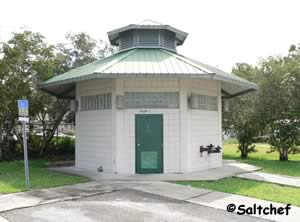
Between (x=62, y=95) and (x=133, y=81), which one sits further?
(x=62, y=95)

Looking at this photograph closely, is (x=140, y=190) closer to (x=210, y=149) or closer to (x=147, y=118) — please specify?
(x=147, y=118)

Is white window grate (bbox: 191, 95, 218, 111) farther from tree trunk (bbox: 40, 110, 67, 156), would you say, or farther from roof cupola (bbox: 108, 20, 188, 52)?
tree trunk (bbox: 40, 110, 67, 156)

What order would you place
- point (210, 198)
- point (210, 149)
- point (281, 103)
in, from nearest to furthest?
point (210, 198)
point (210, 149)
point (281, 103)

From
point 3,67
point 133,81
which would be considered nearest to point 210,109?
point 133,81

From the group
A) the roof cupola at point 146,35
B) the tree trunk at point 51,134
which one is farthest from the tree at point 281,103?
the tree trunk at point 51,134

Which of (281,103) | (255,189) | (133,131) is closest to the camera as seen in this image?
(255,189)

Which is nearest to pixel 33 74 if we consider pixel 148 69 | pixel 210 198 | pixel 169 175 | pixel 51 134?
pixel 51 134

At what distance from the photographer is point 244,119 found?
15.6 meters

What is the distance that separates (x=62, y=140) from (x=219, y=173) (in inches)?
393

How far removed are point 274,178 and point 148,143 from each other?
12.4 feet

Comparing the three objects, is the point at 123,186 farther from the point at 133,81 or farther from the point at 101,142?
the point at 133,81

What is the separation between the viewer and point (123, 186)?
25.6 ft

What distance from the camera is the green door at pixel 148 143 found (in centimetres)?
992

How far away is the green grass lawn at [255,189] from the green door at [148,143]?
172 centimetres
